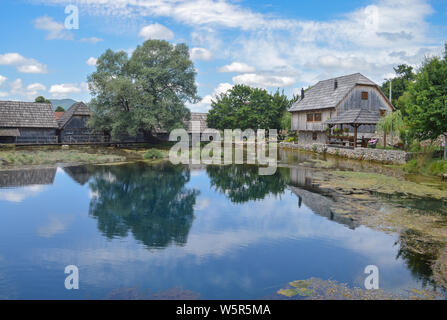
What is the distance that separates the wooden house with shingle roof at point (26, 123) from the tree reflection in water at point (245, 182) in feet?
77.1

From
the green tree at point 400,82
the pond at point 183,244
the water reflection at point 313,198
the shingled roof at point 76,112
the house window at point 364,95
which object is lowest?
the pond at point 183,244

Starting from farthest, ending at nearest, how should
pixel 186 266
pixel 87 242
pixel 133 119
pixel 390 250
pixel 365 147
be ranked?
pixel 133 119 → pixel 365 147 → pixel 87 242 → pixel 390 250 → pixel 186 266

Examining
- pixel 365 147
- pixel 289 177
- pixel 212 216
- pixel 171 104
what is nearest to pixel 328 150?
pixel 365 147

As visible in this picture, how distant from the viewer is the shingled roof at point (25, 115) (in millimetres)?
37562

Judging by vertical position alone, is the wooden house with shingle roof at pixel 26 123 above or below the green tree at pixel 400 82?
below

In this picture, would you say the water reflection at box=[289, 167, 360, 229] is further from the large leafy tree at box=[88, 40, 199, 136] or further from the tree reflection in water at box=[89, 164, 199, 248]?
the large leafy tree at box=[88, 40, 199, 136]

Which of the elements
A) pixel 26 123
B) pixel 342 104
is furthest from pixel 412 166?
pixel 26 123

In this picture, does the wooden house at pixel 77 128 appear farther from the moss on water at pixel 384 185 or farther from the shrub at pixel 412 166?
the shrub at pixel 412 166

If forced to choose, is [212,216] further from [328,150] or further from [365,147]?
[328,150]

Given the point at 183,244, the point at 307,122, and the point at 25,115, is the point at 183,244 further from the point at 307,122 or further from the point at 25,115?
the point at 25,115

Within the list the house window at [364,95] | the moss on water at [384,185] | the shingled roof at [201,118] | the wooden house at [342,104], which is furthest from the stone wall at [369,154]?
the shingled roof at [201,118]

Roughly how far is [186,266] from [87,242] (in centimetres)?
327

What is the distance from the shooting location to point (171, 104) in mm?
37375

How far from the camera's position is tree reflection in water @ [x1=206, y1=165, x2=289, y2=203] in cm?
1633
